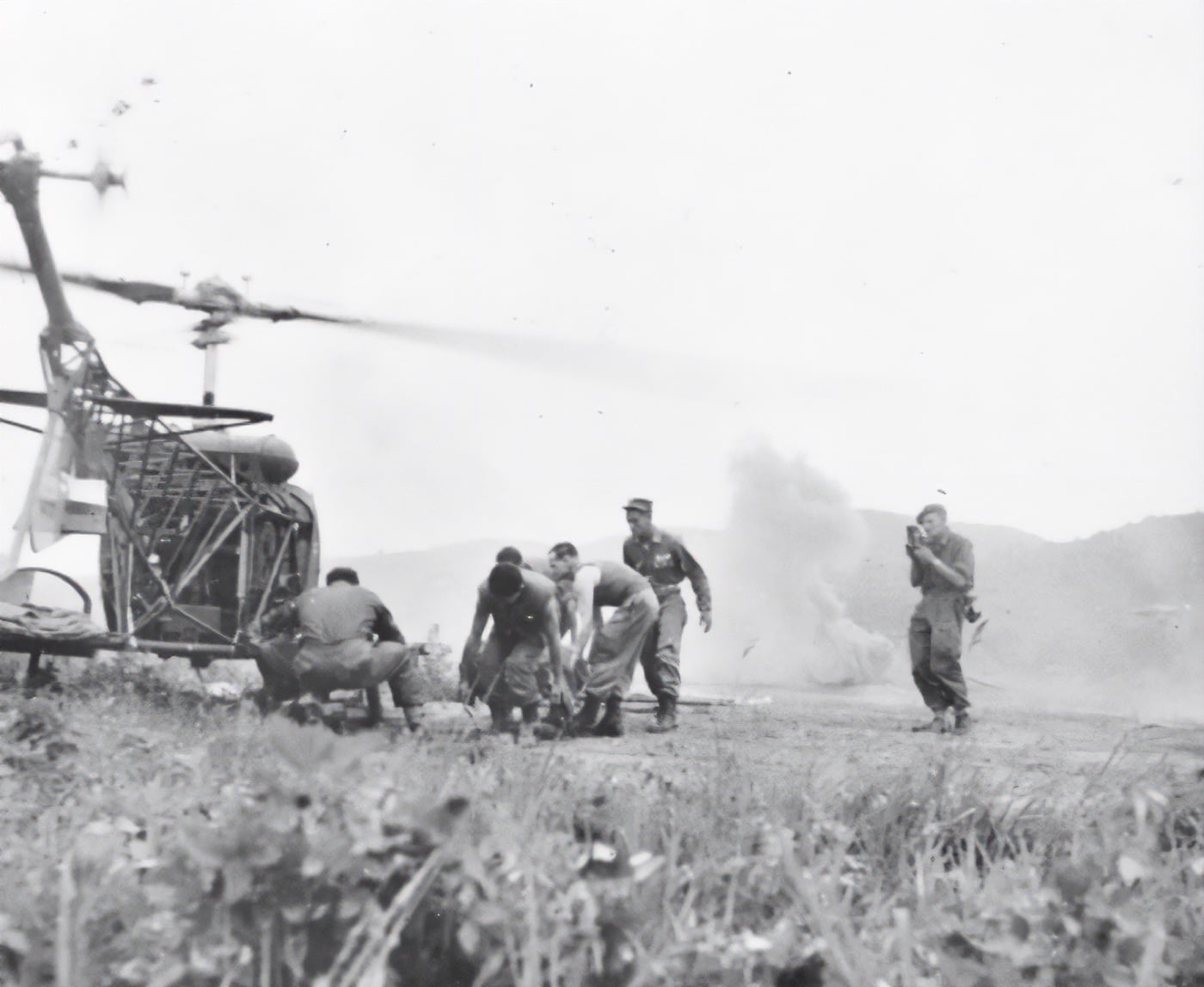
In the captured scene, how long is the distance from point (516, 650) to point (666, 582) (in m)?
1.73

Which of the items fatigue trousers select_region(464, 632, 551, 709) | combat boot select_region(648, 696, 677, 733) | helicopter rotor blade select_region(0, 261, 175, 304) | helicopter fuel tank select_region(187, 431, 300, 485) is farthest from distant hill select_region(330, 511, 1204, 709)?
helicopter rotor blade select_region(0, 261, 175, 304)

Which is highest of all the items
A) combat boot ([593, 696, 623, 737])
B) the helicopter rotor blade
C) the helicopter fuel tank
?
the helicopter rotor blade

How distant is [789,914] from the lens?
2514 mm

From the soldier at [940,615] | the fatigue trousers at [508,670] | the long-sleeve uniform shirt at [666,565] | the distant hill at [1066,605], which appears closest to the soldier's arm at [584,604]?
the fatigue trousers at [508,670]

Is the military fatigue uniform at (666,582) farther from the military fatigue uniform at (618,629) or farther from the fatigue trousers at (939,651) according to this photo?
the fatigue trousers at (939,651)

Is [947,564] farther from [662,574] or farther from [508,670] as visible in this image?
[508,670]

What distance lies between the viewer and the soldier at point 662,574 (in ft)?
28.0

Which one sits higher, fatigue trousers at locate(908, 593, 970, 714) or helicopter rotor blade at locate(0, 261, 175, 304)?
helicopter rotor blade at locate(0, 261, 175, 304)

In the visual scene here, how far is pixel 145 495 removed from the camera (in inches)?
356

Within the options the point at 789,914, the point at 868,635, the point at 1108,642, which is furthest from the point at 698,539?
the point at 789,914

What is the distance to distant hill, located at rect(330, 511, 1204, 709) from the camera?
19.8 metres

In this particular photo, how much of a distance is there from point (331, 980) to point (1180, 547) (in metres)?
24.3

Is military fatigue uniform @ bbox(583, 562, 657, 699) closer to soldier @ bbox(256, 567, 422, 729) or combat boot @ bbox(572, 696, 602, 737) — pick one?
combat boot @ bbox(572, 696, 602, 737)

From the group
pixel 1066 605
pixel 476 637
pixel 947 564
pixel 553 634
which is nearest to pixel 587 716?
pixel 553 634
